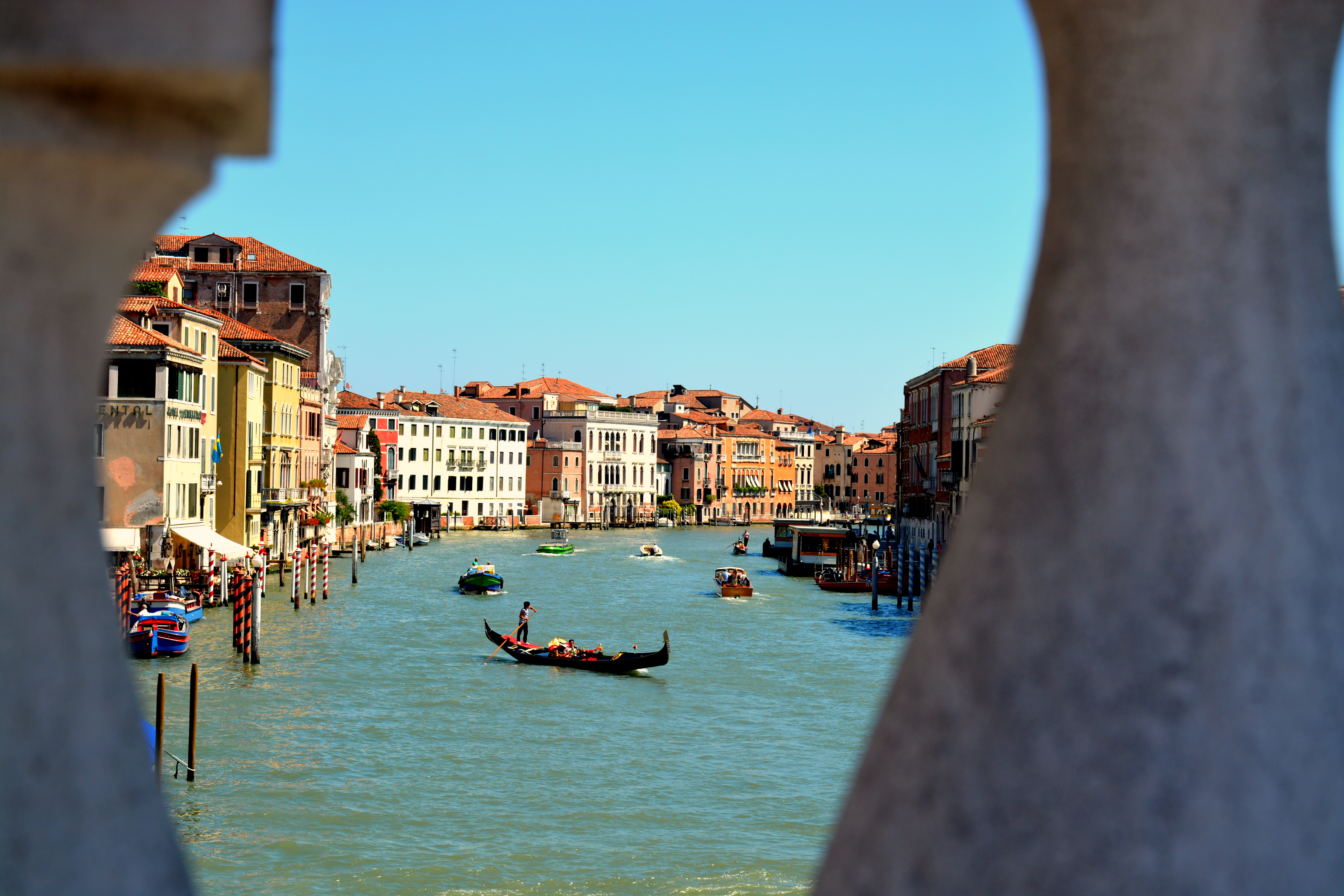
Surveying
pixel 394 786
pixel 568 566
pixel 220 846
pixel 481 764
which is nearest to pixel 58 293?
pixel 220 846

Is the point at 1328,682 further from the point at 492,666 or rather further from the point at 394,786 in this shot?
the point at 492,666

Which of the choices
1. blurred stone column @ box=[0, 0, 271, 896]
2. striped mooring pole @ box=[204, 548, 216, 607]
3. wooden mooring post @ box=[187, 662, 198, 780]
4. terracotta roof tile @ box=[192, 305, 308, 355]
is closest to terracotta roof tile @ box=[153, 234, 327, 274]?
terracotta roof tile @ box=[192, 305, 308, 355]

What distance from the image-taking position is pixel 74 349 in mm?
1445

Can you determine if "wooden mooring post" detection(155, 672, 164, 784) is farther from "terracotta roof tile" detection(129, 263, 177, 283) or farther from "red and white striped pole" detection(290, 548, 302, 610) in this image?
"terracotta roof tile" detection(129, 263, 177, 283)

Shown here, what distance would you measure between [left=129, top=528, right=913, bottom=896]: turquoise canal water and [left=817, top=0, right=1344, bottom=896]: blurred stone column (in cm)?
452

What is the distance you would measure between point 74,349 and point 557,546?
48.1m

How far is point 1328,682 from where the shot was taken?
1.58 m

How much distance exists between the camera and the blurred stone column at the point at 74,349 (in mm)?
1372

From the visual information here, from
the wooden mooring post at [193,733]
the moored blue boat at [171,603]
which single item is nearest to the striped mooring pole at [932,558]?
the moored blue boat at [171,603]

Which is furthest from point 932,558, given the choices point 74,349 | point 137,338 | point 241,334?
point 74,349

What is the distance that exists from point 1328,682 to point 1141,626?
0.79 ft

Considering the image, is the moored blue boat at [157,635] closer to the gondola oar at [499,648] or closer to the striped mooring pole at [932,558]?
the gondola oar at [499,648]

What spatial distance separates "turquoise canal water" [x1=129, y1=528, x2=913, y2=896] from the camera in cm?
1011

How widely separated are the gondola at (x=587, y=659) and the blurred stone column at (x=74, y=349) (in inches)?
688
